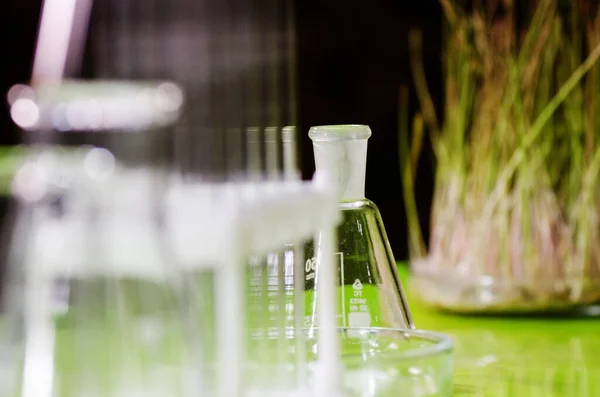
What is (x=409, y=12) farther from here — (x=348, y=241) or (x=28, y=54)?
(x=348, y=241)

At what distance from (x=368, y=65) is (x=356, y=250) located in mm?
1177

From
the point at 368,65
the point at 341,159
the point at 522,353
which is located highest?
the point at 368,65

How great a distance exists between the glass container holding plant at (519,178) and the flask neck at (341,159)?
1.27 ft

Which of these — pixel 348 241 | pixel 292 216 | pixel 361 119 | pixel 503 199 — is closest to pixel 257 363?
pixel 292 216

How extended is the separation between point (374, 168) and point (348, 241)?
3.73 feet

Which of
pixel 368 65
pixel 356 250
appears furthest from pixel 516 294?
pixel 368 65

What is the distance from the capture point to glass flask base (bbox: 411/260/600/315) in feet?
2.86

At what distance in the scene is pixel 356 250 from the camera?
55 cm

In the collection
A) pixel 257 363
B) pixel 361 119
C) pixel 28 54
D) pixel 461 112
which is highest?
pixel 28 54

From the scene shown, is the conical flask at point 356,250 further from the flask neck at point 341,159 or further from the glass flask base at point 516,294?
the glass flask base at point 516,294

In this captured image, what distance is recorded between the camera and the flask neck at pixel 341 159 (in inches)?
20.5

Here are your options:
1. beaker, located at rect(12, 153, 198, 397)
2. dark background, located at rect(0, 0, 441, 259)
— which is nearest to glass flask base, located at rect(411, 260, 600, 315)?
beaker, located at rect(12, 153, 198, 397)

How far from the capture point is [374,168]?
168cm

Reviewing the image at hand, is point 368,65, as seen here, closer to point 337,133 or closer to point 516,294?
point 516,294
